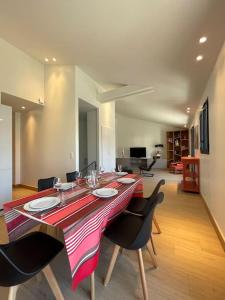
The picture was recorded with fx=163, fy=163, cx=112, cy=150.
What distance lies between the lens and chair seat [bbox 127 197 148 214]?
217cm

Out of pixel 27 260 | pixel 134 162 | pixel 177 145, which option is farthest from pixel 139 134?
pixel 27 260

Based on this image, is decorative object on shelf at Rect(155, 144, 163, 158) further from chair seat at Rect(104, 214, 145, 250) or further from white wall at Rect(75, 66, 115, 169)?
chair seat at Rect(104, 214, 145, 250)

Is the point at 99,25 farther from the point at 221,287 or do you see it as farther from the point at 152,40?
the point at 221,287

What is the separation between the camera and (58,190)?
1854mm

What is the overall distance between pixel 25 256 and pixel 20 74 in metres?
3.71

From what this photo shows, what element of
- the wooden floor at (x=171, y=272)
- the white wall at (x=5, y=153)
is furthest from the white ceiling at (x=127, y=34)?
the wooden floor at (x=171, y=272)

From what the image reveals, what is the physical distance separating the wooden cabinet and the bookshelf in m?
4.88

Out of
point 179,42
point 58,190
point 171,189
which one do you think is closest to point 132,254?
point 58,190

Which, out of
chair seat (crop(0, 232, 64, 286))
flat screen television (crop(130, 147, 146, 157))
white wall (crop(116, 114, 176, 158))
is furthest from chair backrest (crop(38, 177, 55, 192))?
white wall (crop(116, 114, 176, 158))

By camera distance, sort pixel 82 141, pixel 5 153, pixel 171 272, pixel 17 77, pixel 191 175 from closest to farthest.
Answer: pixel 171 272 < pixel 5 153 < pixel 17 77 < pixel 191 175 < pixel 82 141

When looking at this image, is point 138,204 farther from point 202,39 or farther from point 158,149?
point 158,149

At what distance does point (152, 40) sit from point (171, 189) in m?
3.98

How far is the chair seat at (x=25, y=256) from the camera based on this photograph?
0.99 meters

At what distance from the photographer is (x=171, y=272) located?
1647 millimetres
